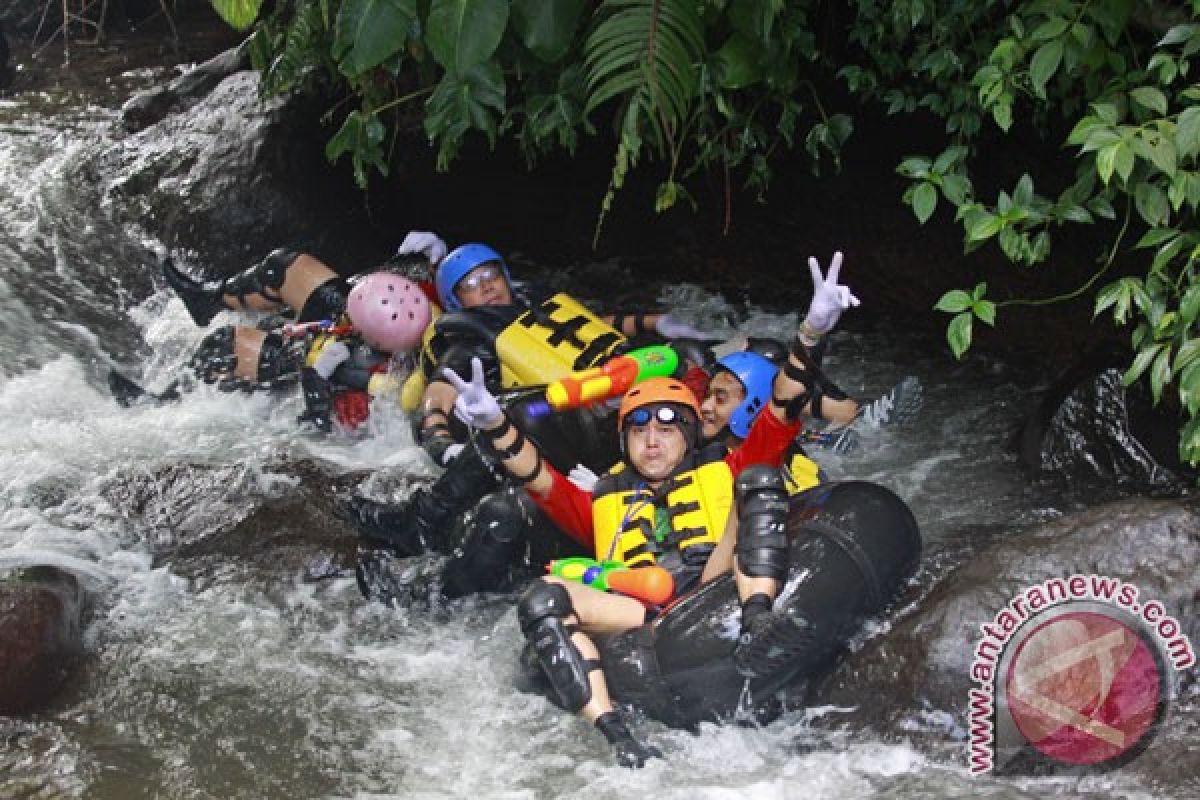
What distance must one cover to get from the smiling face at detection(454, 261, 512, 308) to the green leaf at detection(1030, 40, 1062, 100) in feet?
10.1

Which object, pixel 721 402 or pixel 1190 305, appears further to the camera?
pixel 721 402

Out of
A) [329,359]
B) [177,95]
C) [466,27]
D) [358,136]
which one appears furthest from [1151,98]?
[177,95]

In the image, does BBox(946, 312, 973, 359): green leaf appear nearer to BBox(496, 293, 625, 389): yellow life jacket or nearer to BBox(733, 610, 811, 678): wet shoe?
BBox(733, 610, 811, 678): wet shoe

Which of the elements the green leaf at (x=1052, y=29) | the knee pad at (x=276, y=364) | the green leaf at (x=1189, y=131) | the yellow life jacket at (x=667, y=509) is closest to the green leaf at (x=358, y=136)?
the knee pad at (x=276, y=364)

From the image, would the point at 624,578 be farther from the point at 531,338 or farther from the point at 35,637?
the point at 35,637

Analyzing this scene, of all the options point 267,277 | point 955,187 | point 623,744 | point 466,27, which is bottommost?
point 623,744

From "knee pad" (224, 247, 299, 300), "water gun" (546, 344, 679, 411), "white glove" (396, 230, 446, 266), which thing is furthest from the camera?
"knee pad" (224, 247, 299, 300)

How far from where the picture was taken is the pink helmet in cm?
685

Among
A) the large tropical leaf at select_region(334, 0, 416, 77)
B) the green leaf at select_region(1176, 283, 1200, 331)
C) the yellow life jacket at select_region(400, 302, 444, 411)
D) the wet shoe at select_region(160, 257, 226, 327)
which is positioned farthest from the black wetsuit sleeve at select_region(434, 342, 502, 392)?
the green leaf at select_region(1176, 283, 1200, 331)

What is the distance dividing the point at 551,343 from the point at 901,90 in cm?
195

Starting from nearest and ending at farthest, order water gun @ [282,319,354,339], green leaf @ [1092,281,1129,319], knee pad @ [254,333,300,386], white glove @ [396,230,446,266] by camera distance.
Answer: green leaf @ [1092,281,1129,319] → water gun @ [282,319,354,339] → knee pad @ [254,333,300,386] → white glove @ [396,230,446,266]

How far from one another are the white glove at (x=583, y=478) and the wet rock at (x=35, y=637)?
1.94 metres

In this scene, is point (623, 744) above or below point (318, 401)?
below

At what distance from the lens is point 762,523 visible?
176 inches
